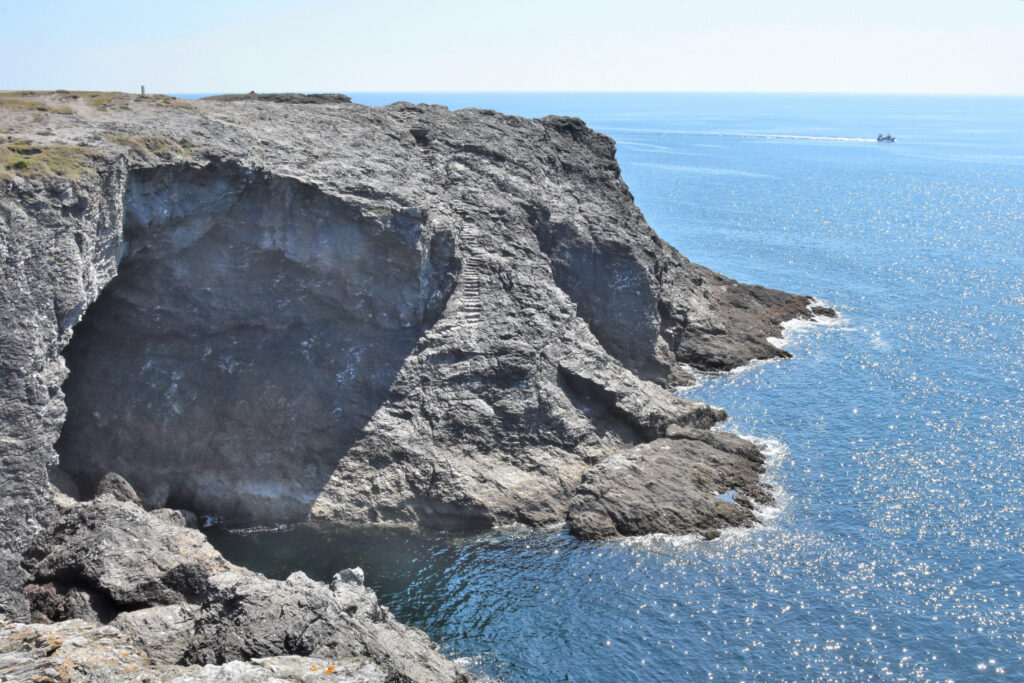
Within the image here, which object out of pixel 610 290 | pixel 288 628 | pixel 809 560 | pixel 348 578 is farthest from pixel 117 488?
pixel 610 290

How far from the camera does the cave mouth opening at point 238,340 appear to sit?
155 ft

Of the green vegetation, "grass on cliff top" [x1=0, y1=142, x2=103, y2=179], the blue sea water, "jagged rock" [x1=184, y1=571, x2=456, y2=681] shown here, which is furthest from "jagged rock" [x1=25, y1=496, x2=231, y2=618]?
the green vegetation

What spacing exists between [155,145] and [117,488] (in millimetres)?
18223

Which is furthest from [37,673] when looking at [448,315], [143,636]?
[448,315]

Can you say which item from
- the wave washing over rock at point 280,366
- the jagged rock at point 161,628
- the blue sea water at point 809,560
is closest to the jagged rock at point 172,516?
the wave washing over rock at point 280,366

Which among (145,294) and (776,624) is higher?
(145,294)

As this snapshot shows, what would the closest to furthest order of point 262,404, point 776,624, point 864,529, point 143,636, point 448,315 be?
point 143,636, point 776,624, point 864,529, point 262,404, point 448,315

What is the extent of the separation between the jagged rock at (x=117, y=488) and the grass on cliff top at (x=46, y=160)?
1508 centimetres

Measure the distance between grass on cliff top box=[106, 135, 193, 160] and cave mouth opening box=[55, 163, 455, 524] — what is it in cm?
104

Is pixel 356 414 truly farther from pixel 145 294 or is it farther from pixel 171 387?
pixel 145 294

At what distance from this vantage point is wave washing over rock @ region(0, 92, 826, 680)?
37.5m

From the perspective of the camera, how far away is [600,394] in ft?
186

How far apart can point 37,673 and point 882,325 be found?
7497 centimetres

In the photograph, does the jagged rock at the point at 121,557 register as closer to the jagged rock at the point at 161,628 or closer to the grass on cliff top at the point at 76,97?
the jagged rock at the point at 161,628
